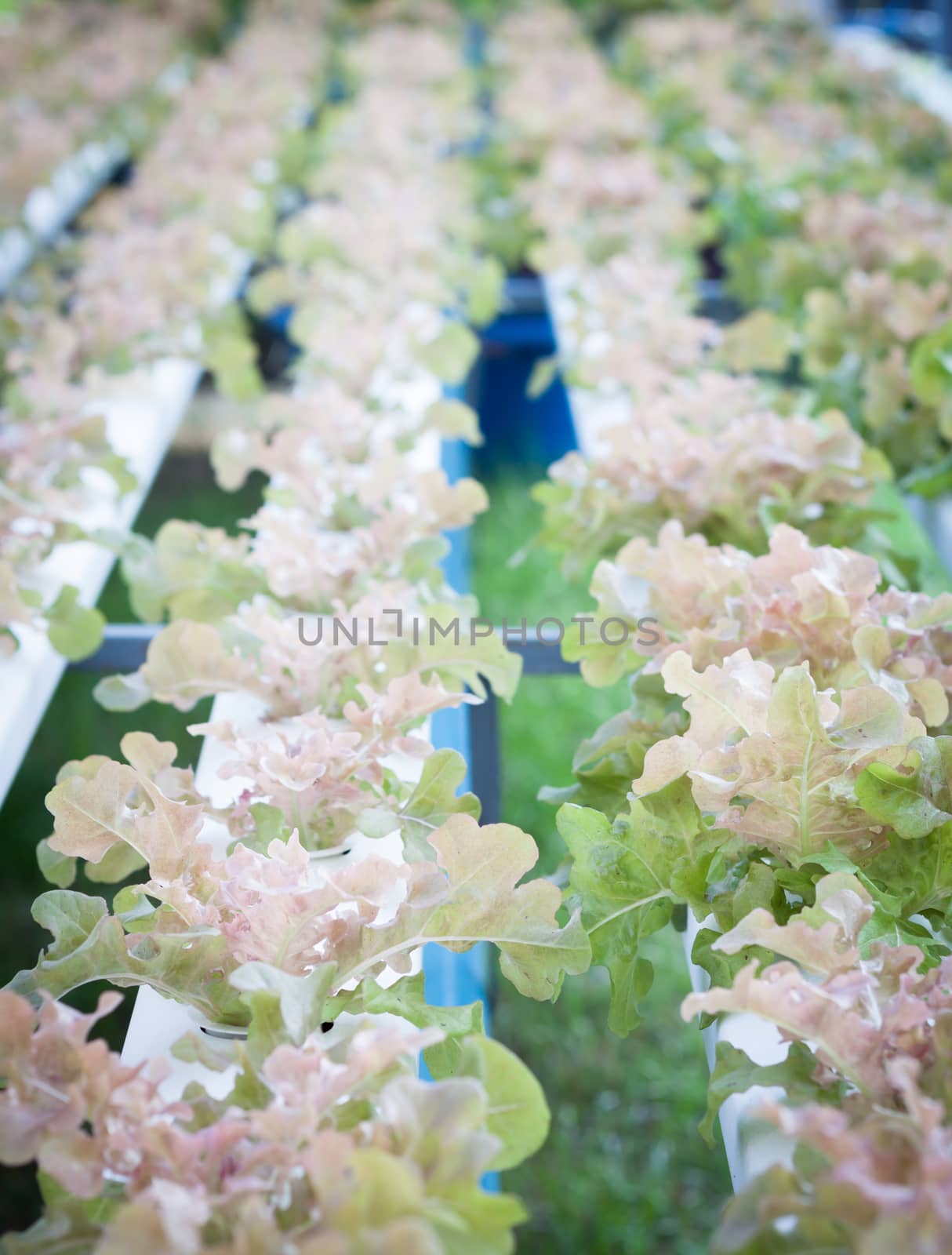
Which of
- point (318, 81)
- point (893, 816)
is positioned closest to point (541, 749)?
point (893, 816)

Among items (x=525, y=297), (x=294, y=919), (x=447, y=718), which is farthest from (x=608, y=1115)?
(x=525, y=297)

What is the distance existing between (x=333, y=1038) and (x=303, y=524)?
32.5 inches

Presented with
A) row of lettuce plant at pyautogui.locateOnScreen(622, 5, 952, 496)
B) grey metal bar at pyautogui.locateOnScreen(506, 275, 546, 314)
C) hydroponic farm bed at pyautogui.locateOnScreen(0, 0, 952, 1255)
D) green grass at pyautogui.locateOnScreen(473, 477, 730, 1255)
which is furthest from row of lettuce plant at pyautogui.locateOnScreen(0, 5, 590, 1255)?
grey metal bar at pyautogui.locateOnScreen(506, 275, 546, 314)

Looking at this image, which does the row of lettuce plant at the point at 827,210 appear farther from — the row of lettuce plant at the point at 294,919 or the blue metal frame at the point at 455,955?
the row of lettuce plant at the point at 294,919

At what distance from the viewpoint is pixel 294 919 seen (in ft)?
2.79

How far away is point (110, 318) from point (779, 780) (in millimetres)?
1630

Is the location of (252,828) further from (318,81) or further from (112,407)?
(318,81)

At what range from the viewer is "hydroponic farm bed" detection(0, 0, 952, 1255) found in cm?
71

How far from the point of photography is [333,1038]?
0.83 m

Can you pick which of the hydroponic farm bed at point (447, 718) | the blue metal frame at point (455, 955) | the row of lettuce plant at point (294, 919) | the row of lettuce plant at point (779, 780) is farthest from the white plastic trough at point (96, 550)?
the row of lettuce plant at point (779, 780)

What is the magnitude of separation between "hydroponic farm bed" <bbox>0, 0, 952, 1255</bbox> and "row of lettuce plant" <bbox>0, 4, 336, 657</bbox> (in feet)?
0.03

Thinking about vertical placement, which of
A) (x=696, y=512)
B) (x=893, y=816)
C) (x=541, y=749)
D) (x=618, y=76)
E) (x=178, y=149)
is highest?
(x=893, y=816)

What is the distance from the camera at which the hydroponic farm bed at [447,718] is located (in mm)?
712

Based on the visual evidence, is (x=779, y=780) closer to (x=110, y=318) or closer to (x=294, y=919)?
(x=294, y=919)
